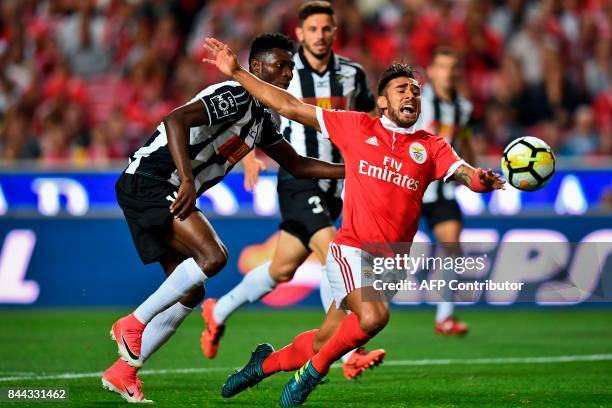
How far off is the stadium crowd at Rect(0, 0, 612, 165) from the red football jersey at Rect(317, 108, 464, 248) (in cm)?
852

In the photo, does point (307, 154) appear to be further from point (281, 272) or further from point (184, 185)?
point (184, 185)

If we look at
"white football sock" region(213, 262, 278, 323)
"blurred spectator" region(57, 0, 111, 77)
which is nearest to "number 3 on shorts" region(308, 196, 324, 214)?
"white football sock" region(213, 262, 278, 323)

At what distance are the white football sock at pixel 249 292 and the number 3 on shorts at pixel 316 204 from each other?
2.15 feet

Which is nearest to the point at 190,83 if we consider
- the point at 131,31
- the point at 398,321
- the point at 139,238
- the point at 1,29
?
the point at 131,31

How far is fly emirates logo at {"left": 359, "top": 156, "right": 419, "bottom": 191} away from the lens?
21.9 feet

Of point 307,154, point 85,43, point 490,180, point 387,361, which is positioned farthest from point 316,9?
point 85,43

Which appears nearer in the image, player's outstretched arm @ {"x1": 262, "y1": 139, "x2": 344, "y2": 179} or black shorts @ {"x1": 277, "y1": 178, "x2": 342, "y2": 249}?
player's outstretched arm @ {"x1": 262, "y1": 139, "x2": 344, "y2": 179}

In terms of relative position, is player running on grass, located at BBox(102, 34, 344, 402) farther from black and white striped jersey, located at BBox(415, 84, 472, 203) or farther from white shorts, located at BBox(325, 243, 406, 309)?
black and white striped jersey, located at BBox(415, 84, 472, 203)

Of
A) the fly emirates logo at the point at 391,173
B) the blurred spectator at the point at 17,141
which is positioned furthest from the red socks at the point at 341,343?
the blurred spectator at the point at 17,141

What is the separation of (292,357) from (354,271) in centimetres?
73

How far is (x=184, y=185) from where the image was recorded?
665cm

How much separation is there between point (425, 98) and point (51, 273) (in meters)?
4.87

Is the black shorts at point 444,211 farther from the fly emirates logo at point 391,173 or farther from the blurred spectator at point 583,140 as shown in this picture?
the blurred spectator at point 583,140

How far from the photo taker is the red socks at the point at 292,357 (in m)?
6.93
